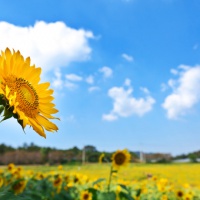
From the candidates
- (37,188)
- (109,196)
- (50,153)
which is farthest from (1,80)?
(50,153)

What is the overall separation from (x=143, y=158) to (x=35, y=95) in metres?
32.8

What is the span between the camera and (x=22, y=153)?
30.2 metres

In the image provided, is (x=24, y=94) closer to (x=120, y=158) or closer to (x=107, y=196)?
(x=107, y=196)

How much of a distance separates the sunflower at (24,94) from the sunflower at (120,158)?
7.55 ft

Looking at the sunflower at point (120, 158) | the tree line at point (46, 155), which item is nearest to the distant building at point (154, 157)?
the tree line at point (46, 155)

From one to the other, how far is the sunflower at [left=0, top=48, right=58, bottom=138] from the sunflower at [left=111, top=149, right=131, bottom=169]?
230cm

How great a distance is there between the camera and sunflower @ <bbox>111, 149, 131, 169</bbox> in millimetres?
3604

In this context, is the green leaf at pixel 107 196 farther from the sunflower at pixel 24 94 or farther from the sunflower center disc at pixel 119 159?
the sunflower at pixel 24 94

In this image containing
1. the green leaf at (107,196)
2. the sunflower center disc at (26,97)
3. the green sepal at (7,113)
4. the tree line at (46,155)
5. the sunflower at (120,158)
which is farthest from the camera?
the tree line at (46,155)

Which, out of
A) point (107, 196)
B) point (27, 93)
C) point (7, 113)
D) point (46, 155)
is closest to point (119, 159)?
point (107, 196)

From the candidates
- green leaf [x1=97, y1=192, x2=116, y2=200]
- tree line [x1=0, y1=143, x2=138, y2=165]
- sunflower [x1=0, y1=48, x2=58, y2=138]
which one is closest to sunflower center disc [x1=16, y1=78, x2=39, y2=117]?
sunflower [x1=0, y1=48, x2=58, y2=138]

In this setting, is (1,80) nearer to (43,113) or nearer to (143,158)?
(43,113)

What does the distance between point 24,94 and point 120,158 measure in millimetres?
2465

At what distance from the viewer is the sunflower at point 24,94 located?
1.12m
